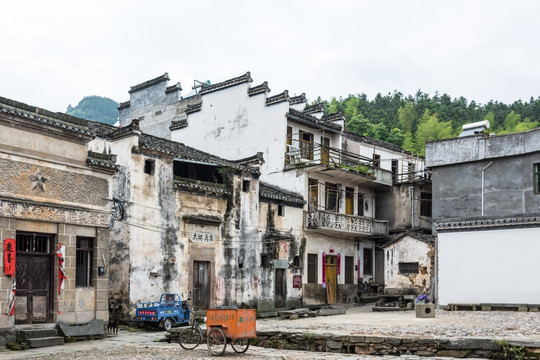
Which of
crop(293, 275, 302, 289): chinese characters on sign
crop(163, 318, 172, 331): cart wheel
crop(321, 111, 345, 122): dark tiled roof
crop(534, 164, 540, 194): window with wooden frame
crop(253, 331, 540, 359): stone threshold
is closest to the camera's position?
crop(253, 331, 540, 359): stone threshold

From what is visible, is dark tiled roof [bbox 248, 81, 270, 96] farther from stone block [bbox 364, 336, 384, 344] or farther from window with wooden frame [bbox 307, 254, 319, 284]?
stone block [bbox 364, 336, 384, 344]

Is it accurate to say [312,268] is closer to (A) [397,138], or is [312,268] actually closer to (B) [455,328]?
(B) [455,328]

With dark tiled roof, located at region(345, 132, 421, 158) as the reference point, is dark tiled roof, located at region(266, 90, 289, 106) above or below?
above

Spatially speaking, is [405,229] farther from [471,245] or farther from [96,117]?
[96,117]

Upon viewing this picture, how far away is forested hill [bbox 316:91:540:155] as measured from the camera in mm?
51719

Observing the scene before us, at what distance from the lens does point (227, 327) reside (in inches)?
607

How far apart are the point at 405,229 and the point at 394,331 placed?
20.5 m

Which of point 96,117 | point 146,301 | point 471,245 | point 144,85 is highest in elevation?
point 96,117

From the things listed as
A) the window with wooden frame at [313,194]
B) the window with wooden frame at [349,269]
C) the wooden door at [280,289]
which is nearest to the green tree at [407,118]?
the window with wooden frame at [349,269]

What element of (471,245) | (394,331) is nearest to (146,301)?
(394,331)

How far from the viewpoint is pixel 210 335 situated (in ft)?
51.0

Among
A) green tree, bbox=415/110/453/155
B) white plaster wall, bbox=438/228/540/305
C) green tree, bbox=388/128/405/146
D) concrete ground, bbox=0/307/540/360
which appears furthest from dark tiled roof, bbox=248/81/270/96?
green tree, bbox=415/110/453/155

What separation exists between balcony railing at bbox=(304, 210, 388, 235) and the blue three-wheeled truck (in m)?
10.5

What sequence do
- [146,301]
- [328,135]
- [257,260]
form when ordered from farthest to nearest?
1. [328,135]
2. [257,260]
3. [146,301]
